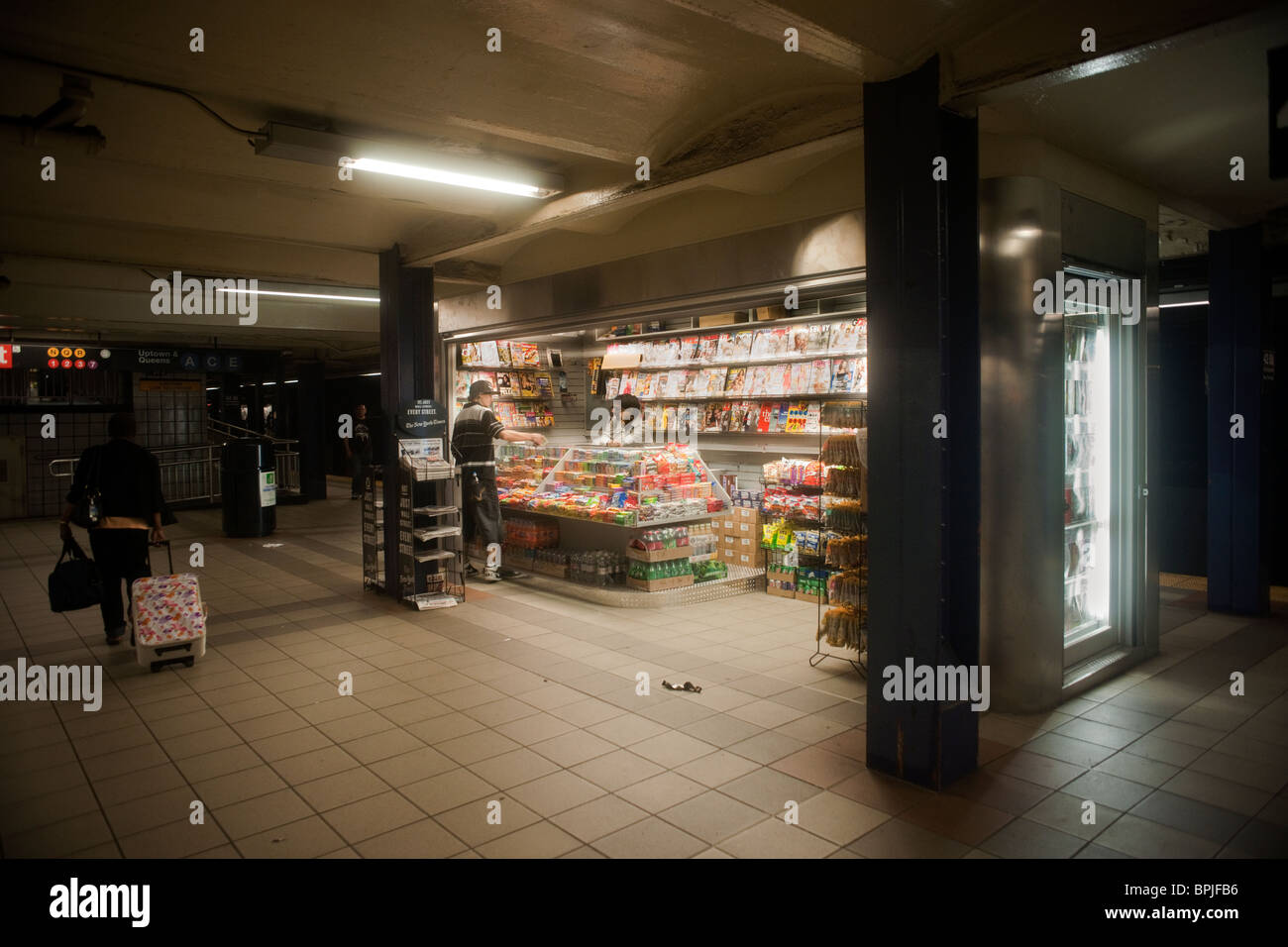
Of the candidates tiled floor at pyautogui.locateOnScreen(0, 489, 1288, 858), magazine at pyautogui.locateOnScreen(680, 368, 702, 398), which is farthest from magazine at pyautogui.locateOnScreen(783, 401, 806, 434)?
tiled floor at pyautogui.locateOnScreen(0, 489, 1288, 858)

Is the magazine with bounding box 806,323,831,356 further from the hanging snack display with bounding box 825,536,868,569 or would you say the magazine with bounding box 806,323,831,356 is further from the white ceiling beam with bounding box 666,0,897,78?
the white ceiling beam with bounding box 666,0,897,78

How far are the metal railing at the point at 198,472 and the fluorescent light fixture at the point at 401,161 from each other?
1103 cm

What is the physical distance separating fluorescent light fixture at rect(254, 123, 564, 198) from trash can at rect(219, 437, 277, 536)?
25.9 ft

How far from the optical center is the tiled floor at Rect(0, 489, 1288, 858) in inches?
136

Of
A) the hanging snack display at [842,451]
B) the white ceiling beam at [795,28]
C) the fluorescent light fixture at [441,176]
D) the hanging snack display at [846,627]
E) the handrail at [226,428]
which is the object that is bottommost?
the hanging snack display at [846,627]

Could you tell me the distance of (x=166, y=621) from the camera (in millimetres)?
5891

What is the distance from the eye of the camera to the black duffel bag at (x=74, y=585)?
5809 mm

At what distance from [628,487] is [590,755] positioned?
361 centimetres

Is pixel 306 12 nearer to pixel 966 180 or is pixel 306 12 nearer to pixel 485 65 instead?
pixel 485 65

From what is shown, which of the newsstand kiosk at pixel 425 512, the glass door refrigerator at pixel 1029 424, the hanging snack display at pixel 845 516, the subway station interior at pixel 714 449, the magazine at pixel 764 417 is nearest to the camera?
the subway station interior at pixel 714 449

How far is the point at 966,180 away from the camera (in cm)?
415

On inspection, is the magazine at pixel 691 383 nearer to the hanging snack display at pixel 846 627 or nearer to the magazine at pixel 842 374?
the magazine at pixel 842 374

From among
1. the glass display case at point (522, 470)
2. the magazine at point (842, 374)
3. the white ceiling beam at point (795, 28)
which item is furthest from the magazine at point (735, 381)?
the white ceiling beam at point (795, 28)
